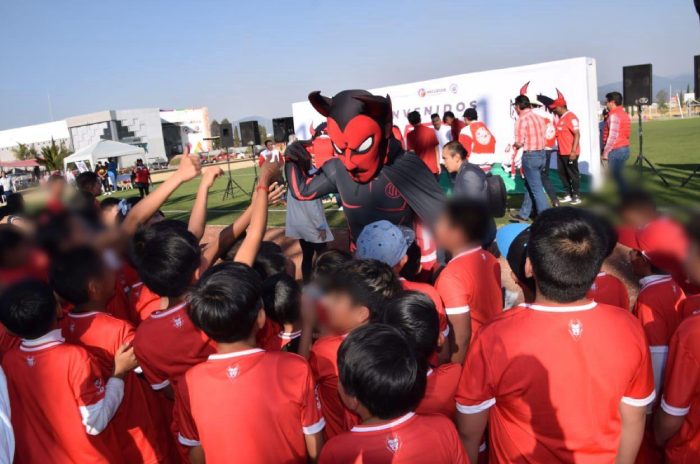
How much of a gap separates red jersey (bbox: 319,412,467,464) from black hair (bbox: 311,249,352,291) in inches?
37.7

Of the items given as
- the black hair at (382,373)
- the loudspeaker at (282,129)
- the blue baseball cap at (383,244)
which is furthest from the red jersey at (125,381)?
the loudspeaker at (282,129)

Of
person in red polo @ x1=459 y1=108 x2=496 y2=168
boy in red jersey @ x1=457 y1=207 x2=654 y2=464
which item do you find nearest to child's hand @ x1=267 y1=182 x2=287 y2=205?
boy in red jersey @ x1=457 y1=207 x2=654 y2=464

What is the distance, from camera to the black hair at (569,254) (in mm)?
1771

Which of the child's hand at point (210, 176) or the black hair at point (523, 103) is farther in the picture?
the black hair at point (523, 103)

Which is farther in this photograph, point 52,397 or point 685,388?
point 52,397

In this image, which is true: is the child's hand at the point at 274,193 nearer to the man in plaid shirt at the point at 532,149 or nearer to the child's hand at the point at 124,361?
the child's hand at the point at 124,361

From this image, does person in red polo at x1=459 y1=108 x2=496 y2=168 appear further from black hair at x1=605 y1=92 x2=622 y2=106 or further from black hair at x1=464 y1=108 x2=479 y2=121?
black hair at x1=605 y1=92 x2=622 y2=106

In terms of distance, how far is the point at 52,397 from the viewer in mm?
2227

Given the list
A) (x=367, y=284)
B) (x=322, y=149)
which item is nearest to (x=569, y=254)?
(x=367, y=284)

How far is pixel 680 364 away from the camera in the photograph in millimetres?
1862

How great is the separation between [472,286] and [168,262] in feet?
5.08

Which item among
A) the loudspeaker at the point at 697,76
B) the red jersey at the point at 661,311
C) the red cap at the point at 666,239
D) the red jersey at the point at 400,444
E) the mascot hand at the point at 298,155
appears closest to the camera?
the red cap at the point at 666,239

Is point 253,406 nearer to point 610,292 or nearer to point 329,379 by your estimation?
point 329,379

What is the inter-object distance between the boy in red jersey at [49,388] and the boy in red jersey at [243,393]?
48 cm
